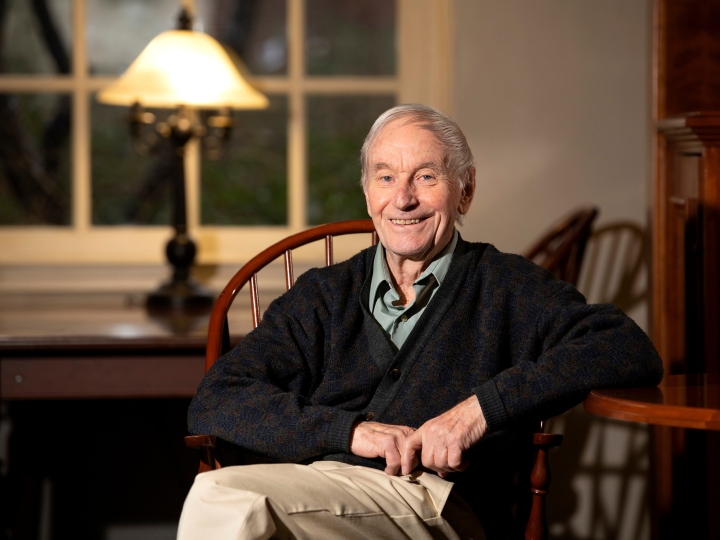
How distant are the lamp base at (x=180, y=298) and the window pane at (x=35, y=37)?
0.91 meters

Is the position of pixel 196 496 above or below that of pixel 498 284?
below

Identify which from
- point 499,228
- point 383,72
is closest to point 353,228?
point 499,228

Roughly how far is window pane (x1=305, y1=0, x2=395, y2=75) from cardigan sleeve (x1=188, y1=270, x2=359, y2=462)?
4.79ft

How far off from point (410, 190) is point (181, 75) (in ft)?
3.78

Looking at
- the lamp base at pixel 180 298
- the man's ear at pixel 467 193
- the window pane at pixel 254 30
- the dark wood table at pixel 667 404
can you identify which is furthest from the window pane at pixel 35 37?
the dark wood table at pixel 667 404

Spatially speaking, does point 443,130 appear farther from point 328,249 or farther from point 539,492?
point 539,492

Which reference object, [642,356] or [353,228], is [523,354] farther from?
[353,228]

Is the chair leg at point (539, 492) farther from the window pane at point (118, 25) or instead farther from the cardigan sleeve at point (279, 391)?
the window pane at point (118, 25)

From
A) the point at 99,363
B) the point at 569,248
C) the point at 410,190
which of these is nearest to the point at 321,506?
the point at 410,190

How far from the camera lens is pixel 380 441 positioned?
1.48 m

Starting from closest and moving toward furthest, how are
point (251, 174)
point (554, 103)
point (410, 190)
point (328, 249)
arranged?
point (410, 190)
point (328, 249)
point (554, 103)
point (251, 174)

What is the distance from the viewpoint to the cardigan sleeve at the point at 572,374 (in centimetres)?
143

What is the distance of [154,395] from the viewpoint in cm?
208

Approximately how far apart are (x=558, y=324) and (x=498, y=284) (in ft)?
0.48
